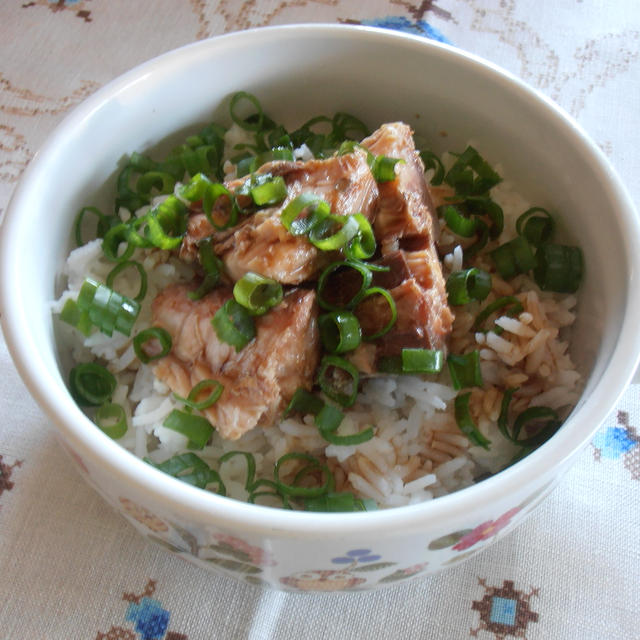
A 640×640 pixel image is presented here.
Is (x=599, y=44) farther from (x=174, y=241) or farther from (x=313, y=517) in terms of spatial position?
(x=313, y=517)

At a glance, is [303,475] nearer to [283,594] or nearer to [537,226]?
[283,594]

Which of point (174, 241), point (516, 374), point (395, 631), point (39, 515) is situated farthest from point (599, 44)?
point (39, 515)

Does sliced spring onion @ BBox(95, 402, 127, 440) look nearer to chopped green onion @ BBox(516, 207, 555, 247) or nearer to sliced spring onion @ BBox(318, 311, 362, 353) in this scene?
sliced spring onion @ BBox(318, 311, 362, 353)

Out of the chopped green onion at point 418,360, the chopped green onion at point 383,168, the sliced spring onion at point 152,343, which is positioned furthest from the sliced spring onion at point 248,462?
the chopped green onion at point 383,168

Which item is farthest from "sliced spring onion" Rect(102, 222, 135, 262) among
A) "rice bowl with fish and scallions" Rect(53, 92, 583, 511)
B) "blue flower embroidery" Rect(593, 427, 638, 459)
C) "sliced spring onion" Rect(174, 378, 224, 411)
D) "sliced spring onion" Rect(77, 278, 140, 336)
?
"blue flower embroidery" Rect(593, 427, 638, 459)

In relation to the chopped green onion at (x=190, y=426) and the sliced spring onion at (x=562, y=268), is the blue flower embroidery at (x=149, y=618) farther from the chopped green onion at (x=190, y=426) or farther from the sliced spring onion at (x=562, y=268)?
the sliced spring onion at (x=562, y=268)
